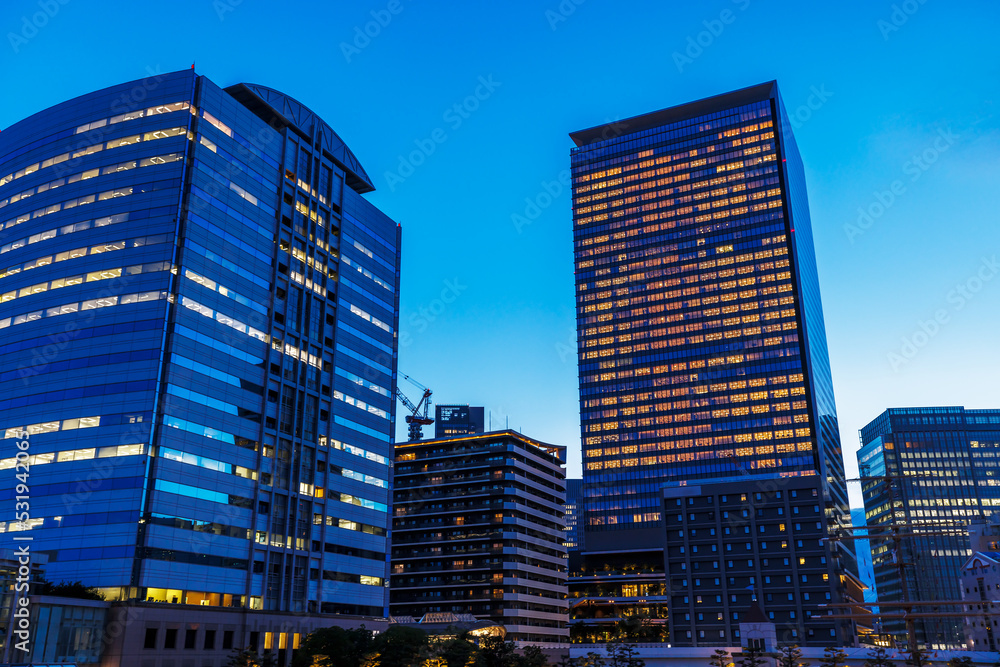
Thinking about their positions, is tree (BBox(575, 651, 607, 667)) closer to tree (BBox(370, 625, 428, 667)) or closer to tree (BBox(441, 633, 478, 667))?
tree (BBox(441, 633, 478, 667))

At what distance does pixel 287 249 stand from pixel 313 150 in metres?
22.2

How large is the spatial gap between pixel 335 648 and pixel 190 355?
4346cm

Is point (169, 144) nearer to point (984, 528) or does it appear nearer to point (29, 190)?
point (29, 190)

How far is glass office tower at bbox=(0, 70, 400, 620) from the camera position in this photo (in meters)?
102

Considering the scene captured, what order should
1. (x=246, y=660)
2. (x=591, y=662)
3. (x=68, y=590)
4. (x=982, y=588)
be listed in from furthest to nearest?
(x=982, y=588), (x=591, y=662), (x=68, y=590), (x=246, y=660)

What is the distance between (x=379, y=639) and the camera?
99.4 meters

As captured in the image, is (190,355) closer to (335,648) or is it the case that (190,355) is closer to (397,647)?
(335,648)

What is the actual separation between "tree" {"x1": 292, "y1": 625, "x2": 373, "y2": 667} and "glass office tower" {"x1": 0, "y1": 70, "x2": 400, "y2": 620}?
14030 millimetres

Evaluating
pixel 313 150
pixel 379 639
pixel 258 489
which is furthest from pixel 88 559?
pixel 313 150

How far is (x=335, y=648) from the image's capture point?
9756 cm

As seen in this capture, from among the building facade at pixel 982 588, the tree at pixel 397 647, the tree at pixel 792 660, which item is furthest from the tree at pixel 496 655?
the building facade at pixel 982 588

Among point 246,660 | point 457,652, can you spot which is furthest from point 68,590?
point 457,652

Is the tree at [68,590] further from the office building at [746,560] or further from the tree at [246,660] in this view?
the office building at [746,560]

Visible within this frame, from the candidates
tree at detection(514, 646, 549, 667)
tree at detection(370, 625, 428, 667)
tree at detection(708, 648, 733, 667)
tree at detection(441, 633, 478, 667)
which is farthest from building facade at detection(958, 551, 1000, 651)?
tree at detection(370, 625, 428, 667)
